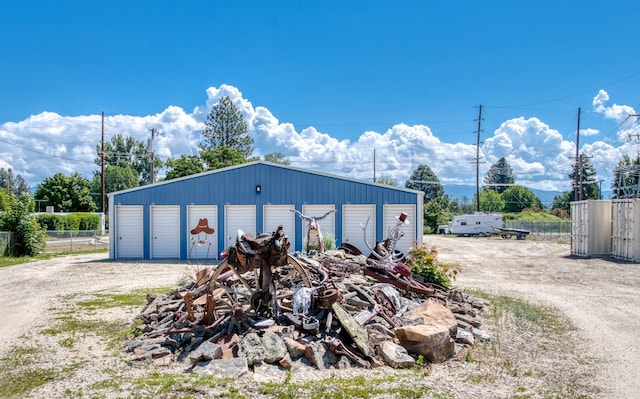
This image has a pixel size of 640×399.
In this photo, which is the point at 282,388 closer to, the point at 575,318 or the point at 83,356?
the point at 83,356

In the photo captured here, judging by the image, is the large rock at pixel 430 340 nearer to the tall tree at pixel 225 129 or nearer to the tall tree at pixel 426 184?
the tall tree at pixel 225 129

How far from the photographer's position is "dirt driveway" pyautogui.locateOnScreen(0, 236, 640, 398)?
684 cm

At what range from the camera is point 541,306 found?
32.9 feet

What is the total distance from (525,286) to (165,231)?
1377 cm

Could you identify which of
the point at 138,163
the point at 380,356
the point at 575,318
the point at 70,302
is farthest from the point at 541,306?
the point at 138,163

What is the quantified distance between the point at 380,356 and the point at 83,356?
408 centimetres

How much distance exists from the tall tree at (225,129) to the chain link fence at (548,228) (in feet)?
93.2

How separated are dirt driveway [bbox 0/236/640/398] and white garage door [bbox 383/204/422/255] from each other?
7.88 feet

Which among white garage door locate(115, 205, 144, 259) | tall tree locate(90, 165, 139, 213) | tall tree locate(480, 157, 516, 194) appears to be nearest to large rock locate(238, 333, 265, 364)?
white garage door locate(115, 205, 144, 259)

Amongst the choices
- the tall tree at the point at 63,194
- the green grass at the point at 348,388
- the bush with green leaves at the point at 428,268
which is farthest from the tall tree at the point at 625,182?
the tall tree at the point at 63,194

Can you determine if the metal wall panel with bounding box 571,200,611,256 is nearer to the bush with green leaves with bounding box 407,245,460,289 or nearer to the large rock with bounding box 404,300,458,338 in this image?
the bush with green leaves with bounding box 407,245,460,289

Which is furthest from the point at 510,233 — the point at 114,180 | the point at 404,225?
the point at 114,180

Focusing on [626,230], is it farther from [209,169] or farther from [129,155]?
[129,155]

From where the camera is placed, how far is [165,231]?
18.8m
